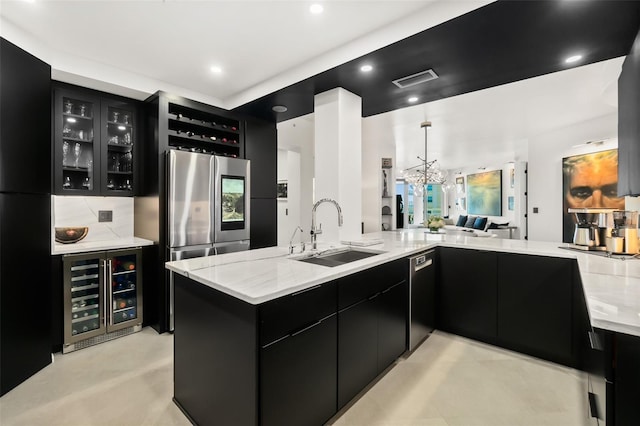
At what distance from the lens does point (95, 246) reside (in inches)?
107

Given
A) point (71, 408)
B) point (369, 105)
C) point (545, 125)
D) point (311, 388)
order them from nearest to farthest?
point (311, 388)
point (71, 408)
point (369, 105)
point (545, 125)

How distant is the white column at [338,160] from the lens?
2840 millimetres

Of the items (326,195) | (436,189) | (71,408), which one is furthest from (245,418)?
(436,189)

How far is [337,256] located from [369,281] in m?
0.50

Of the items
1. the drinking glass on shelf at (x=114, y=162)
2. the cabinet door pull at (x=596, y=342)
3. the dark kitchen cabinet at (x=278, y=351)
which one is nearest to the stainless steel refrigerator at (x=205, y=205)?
the drinking glass on shelf at (x=114, y=162)

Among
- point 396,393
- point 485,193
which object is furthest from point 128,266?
point 485,193

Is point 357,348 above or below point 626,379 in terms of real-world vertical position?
below

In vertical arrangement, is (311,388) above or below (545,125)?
below

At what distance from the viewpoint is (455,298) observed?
2809 millimetres

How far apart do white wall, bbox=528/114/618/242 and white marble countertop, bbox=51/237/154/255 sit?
6.39 m

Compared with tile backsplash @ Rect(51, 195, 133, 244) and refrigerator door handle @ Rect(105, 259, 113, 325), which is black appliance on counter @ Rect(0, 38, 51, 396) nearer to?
refrigerator door handle @ Rect(105, 259, 113, 325)

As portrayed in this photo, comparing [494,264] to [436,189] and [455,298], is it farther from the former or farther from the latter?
[436,189]

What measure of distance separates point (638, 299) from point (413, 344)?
1546 millimetres

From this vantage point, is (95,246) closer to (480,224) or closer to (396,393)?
(396,393)
